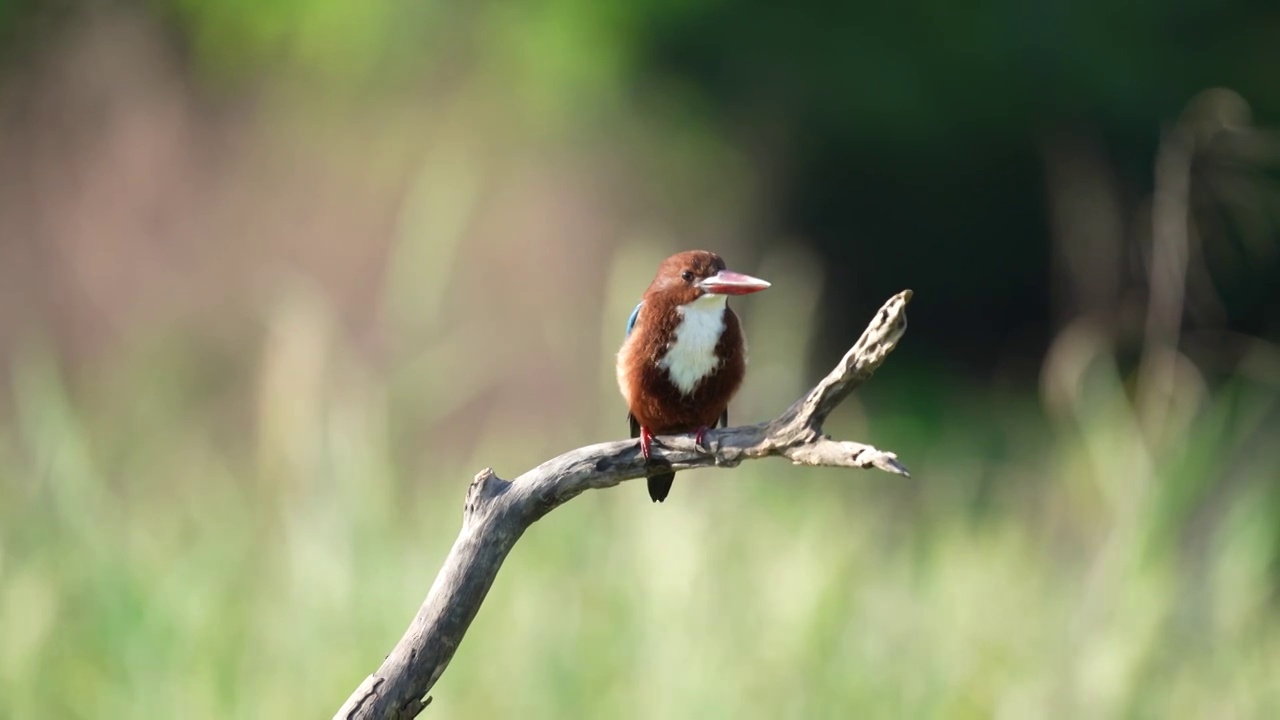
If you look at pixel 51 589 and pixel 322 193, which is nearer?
pixel 51 589

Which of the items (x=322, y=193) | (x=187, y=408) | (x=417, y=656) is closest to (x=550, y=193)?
(x=322, y=193)

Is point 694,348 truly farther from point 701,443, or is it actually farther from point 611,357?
point 611,357

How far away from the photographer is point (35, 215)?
11820 millimetres

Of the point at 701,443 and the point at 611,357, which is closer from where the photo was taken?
the point at 701,443

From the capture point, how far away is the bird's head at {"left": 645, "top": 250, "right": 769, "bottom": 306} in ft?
6.76

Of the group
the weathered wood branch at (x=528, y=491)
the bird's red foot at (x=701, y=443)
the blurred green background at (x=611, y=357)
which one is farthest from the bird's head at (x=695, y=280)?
the blurred green background at (x=611, y=357)

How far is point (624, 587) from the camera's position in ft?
13.2

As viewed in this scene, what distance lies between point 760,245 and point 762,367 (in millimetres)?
10216

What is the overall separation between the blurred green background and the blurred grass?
0.04 feet

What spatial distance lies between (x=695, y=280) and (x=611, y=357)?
1.28m

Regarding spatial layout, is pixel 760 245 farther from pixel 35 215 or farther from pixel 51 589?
pixel 51 589

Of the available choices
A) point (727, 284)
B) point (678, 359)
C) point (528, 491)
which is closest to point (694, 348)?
point (678, 359)

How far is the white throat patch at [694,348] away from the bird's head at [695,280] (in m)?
0.04

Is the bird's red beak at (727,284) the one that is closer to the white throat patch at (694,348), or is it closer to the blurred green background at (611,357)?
the white throat patch at (694,348)
